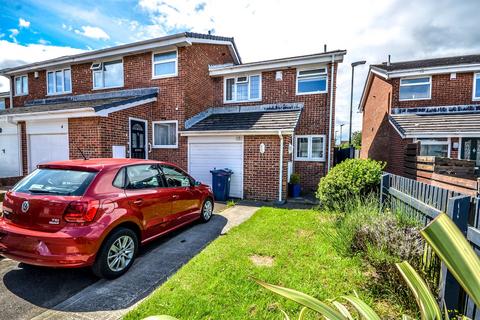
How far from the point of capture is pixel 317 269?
364cm

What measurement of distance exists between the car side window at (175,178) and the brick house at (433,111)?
10137 mm

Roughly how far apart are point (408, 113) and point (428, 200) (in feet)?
37.9

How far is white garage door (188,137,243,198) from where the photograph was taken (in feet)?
30.7

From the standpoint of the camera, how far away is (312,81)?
1089cm

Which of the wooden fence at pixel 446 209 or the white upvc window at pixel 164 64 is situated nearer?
the wooden fence at pixel 446 209

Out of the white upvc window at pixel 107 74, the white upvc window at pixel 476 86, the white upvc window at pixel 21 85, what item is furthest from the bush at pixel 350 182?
the white upvc window at pixel 21 85

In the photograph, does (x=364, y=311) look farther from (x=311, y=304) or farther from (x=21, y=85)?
(x=21, y=85)

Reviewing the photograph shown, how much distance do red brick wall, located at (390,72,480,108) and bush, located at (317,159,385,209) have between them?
945 centimetres

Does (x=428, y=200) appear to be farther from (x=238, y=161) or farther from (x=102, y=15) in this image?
(x=102, y=15)

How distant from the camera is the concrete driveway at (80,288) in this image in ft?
9.37

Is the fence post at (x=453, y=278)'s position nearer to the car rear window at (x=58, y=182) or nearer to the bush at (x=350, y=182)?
the bush at (x=350, y=182)

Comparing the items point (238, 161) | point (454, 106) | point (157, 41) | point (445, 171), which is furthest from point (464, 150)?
point (157, 41)

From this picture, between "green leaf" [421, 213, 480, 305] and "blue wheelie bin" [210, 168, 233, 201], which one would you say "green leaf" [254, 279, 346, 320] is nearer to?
"green leaf" [421, 213, 480, 305]

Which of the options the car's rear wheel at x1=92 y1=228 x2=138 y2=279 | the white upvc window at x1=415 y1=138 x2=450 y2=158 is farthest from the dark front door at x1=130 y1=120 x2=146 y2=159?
the white upvc window at x1=415 y1=138 x2=450 y2=158
